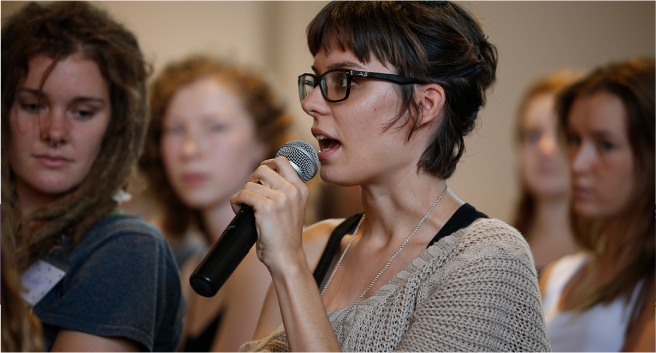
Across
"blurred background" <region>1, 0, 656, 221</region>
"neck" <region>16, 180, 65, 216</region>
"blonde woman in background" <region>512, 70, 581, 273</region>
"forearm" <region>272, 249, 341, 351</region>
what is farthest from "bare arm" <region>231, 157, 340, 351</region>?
"blurred background" <region>1, 0, 656, 221</region>

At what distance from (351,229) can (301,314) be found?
42 cm

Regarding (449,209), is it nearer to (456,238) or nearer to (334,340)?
(456,238)

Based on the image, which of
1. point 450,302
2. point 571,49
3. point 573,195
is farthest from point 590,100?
point 571,49

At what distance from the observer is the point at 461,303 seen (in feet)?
4.29

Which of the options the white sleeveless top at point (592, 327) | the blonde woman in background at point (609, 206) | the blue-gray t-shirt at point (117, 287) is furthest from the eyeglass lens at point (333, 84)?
the blonde woman in background at point (609, 206)

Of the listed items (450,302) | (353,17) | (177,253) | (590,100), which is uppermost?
(353,17)

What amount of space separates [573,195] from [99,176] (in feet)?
4.90

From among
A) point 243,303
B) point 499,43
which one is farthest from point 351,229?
point 499,43

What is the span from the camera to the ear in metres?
1.46

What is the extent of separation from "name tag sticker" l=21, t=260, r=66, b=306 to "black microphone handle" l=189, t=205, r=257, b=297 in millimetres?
697

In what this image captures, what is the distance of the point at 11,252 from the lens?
1.81 meters

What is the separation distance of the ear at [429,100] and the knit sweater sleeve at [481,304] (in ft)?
0.79

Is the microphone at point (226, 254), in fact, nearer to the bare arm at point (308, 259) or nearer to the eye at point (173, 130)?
the bare arm at point (308, 259)

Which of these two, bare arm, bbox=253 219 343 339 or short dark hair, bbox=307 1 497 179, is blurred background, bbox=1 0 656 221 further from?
short dark hair, bbox=307 1 497 179
